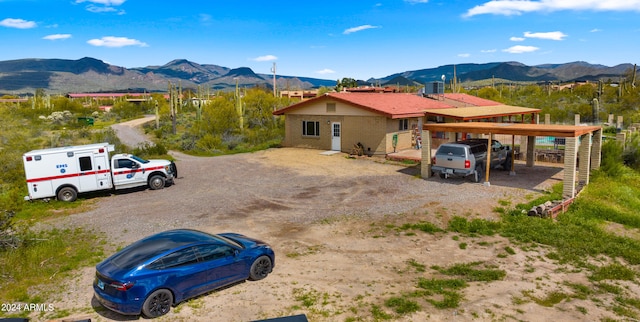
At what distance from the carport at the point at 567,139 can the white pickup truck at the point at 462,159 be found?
68 centimetres

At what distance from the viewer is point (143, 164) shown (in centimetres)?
1891

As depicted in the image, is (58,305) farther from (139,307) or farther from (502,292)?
(502,292)

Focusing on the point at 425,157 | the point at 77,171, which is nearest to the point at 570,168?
the point at 425,157

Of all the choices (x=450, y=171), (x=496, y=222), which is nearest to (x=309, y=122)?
(x=450, y=171)

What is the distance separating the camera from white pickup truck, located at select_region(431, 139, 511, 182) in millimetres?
18266

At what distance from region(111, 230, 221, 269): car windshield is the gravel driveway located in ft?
3.61

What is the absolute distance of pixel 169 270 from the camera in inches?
311

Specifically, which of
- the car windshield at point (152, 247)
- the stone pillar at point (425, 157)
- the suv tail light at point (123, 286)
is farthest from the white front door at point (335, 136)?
the suv tail light at point (123, 286)

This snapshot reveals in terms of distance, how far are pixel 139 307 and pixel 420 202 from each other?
10855 mm

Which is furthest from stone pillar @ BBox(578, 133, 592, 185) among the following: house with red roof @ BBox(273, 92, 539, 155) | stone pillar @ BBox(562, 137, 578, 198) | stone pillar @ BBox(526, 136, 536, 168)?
house with red roof @ BBox(273, 92, 539, 155)

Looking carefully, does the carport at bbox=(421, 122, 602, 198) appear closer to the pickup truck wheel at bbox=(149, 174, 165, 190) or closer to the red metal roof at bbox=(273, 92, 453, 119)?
the red metal roof at bbox=(273, 92, 453, 119)

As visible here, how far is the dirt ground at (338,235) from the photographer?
26.6 feet

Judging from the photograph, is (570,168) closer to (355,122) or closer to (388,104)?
(355,122)

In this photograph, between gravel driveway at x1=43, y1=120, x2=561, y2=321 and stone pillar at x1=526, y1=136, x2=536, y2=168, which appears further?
stone pillar at x1=526, y1=136, x2=536, y2=168
